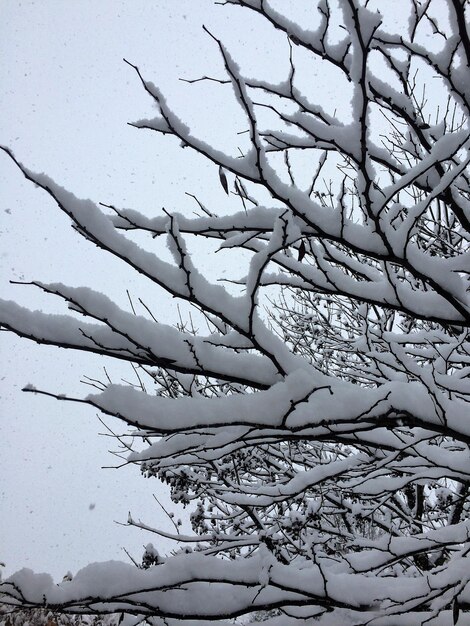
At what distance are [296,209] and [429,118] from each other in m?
3.36

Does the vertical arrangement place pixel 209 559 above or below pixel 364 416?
below

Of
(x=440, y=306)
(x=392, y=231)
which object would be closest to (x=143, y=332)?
(x=392, y=231)

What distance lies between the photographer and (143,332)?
1.39m

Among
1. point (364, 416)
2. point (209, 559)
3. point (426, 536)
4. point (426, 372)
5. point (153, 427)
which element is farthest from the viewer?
point (426, 536)

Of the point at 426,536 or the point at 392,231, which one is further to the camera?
the point at 426,536

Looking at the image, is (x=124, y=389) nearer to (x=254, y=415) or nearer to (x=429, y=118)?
(x=254, y=415)

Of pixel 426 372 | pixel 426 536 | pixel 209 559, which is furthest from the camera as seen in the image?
pixel 426 536

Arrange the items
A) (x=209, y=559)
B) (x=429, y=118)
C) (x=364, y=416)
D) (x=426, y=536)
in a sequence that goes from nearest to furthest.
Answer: (x=364, y=416) < (x=209, y=559) < (x=426, y=536) < (x=429, y=118)

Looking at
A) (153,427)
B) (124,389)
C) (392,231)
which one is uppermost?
(392,231)

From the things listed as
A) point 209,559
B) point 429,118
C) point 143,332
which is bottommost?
point 209,559

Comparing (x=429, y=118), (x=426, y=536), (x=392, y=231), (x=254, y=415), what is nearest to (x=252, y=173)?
(x=392, y=231)

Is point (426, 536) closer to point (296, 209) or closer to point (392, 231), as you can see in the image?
point (392, 231)

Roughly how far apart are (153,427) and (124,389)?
0.13 m

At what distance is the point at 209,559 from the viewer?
1963 mm
